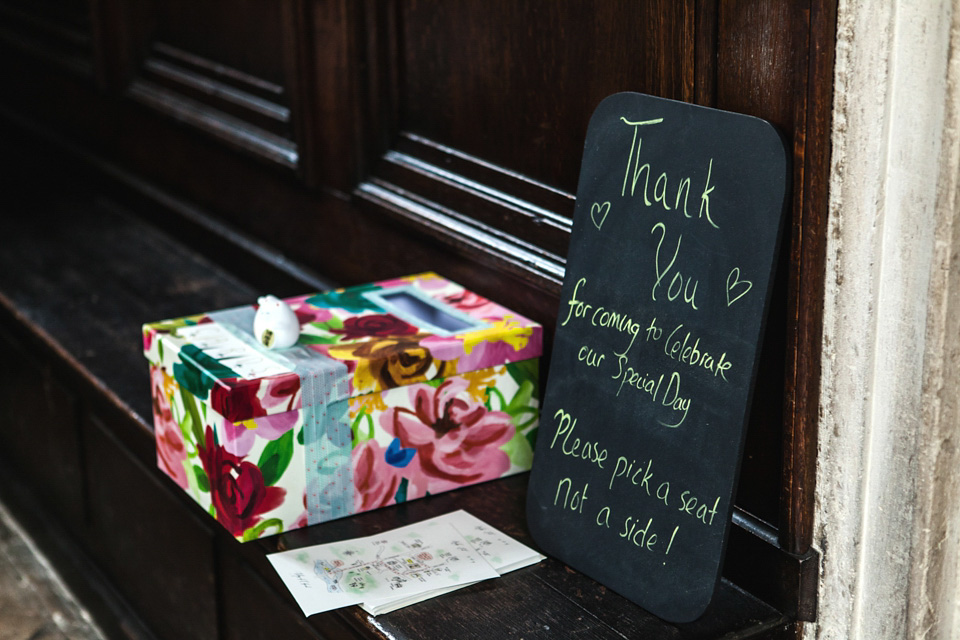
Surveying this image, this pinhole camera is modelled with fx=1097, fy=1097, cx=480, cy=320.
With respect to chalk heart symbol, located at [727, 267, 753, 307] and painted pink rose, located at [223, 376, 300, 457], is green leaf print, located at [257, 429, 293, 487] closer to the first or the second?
painted pink rose, located at [223, 376, 300, 457]

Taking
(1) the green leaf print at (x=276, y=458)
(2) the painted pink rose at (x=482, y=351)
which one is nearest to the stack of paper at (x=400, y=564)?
(1) the green leaf print at (x=276, y=458)

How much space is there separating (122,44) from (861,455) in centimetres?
238

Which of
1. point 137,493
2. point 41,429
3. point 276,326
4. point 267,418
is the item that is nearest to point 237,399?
point 267,418

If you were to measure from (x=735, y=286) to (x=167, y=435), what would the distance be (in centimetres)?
89

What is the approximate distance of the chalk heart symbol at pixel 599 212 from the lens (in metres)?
1.40

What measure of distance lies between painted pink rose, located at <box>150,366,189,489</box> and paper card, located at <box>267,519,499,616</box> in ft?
0.89

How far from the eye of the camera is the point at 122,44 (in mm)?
2947

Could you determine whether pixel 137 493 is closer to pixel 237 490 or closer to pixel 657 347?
pixel 237 490

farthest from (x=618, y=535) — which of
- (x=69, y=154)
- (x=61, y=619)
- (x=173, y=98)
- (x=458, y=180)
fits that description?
(x=69, y=154)

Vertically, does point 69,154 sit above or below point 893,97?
below

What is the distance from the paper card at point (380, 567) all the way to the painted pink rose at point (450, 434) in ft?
0.37

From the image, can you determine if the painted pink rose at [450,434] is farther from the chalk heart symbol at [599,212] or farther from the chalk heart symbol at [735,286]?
the chalk heart symbol at [735,286]

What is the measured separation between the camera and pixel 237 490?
1.45m

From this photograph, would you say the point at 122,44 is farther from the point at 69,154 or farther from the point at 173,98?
the point at 69,154
